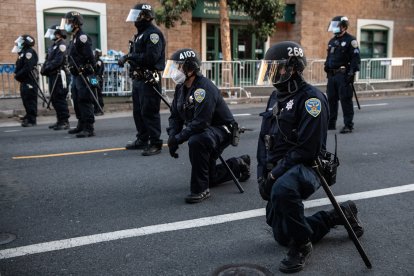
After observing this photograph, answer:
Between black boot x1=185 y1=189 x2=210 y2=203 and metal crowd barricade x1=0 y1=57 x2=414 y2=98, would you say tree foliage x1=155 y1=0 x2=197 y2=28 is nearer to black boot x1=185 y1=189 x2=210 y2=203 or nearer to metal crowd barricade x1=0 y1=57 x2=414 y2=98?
metal crowd barricade x1=0 y1=57 x2=414 y2=98

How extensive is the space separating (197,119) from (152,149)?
8.03 ft

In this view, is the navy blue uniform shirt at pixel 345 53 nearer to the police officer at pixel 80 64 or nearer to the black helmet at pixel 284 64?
the police officer at pixel 80 64

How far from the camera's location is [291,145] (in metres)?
3.55

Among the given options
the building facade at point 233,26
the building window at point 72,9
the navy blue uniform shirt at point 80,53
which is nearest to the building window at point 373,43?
the building facade at point 233,26

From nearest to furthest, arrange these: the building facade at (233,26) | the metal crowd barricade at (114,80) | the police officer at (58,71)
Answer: the police officer at (58,71)
the metal crowd barricade at (114,80)
the building facade at (233,26)

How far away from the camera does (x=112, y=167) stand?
660 centimetres

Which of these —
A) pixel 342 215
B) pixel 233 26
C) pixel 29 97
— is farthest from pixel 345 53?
pixel 233 26

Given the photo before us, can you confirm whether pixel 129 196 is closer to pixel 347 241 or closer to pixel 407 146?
pixel 347 241

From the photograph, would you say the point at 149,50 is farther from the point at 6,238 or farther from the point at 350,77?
the point at 350,77

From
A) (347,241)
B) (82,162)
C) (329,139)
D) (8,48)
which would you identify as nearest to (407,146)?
(329,139)

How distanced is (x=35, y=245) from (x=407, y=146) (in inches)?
244

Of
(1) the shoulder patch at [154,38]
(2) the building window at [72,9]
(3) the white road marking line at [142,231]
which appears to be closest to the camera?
(3) the white road marking line at [142,231]

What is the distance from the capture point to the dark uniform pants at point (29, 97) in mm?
10352

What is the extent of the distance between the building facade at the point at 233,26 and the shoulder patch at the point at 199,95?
12.1 meters
